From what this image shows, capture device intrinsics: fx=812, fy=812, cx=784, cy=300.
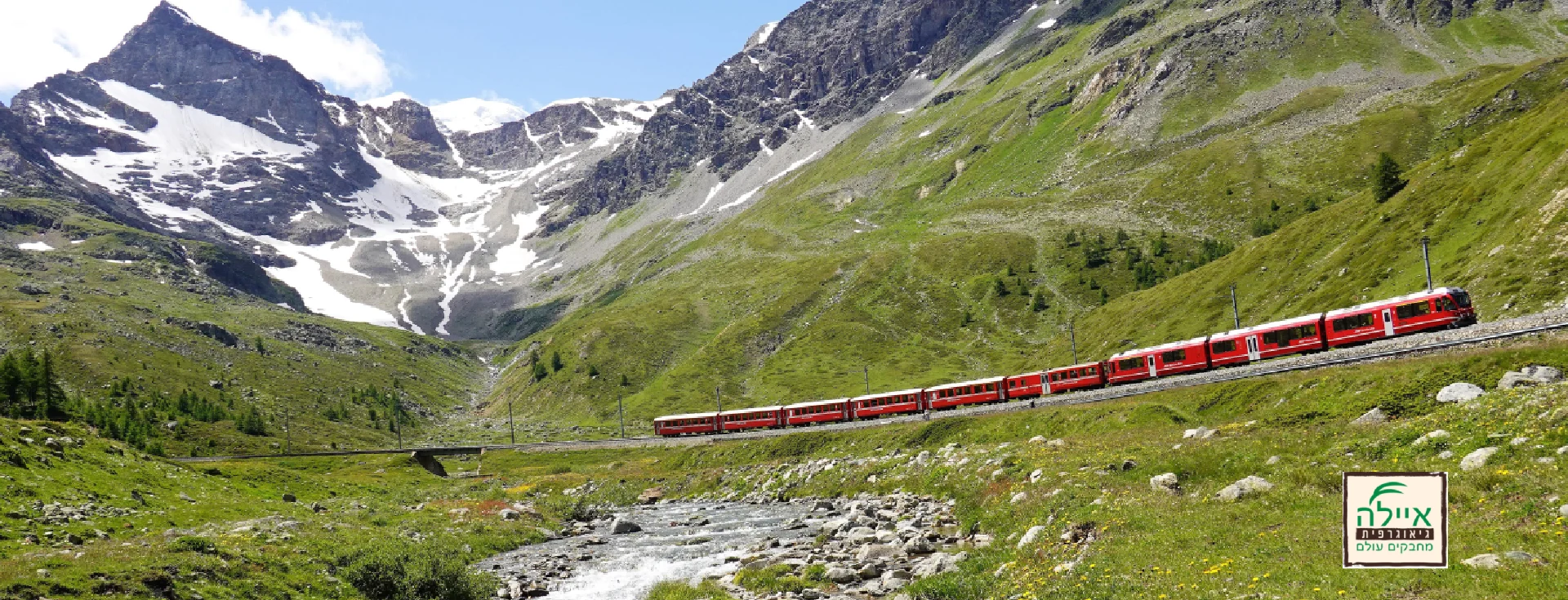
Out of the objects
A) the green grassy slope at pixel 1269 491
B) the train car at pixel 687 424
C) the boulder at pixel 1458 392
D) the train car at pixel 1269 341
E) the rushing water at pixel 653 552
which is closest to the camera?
the green grassy slope at pixel 1269 491

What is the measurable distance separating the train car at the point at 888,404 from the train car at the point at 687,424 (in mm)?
24227

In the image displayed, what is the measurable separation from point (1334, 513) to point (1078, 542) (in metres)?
6.95

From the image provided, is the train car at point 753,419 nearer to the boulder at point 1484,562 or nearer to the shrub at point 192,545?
the shrub at point 192,545

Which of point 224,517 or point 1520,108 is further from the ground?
point 1520,108

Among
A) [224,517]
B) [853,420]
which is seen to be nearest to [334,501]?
[224,517]

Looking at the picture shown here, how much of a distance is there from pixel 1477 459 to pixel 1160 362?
194ft

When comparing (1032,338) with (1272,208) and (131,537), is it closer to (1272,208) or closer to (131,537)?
(1272,208)

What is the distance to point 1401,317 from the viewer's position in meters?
60.3

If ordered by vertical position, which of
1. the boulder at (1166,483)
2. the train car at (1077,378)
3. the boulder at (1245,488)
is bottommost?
the train car at (1077,378)

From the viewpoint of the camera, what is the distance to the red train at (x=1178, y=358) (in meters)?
59.6

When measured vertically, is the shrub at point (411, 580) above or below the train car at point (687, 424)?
above

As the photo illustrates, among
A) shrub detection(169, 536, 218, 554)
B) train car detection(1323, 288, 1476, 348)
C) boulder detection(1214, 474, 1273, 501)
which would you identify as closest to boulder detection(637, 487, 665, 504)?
shrub detection(169, 536, 218, 554)

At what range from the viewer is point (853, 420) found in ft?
335

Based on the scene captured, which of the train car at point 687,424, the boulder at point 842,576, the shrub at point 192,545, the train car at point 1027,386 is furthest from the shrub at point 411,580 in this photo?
the train car at point 687,424
